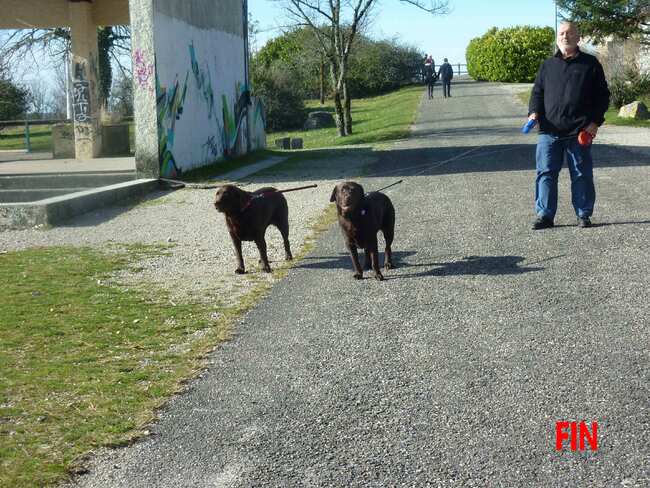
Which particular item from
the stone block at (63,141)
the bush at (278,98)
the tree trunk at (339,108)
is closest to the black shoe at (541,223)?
the stone block at (63,141)

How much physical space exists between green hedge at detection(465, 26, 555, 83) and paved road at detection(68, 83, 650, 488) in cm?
4507

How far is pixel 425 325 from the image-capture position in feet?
19.4

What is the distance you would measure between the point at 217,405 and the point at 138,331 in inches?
69.7

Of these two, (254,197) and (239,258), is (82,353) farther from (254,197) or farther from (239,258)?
(254,197)

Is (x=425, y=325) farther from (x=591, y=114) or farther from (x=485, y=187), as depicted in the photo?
(x=485, y=187)

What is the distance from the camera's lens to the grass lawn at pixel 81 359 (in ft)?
13.6

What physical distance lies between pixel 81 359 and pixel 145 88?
10.6 meters

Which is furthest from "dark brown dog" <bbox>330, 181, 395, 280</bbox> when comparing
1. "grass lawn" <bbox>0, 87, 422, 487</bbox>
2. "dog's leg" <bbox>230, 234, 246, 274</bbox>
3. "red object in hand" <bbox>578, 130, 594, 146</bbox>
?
"red object in hand" <bbox>578, 130, 594, 146</bbox>

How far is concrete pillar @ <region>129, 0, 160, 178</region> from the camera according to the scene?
1520 cm

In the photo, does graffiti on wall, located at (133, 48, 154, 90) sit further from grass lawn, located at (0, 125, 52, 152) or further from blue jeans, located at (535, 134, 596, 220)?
grass lawn, located at (0, 125, 52, 152)

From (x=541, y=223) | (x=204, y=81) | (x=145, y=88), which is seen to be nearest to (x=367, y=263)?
(x=541, y=223)

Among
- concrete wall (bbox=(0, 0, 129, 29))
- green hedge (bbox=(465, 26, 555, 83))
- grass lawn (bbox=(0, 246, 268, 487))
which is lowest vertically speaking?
grass lawn (bbox=(0, 246, 268, 487))

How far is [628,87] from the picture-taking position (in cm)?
3142

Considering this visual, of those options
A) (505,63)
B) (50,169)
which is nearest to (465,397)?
(50,169)
